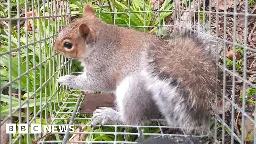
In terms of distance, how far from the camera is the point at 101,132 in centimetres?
147

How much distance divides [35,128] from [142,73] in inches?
19.7

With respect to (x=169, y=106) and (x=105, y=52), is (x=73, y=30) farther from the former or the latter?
(x=169, y=106)

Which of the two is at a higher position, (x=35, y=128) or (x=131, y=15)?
(x=131, y=15)

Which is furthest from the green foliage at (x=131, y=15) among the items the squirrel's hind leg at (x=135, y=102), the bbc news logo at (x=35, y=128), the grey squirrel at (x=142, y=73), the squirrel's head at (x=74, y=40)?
the bbc news logo at (x=35, y=128)

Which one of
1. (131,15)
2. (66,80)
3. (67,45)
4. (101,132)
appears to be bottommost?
(101,132)

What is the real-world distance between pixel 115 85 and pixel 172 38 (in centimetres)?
40

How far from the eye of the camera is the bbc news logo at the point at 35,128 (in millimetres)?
1227

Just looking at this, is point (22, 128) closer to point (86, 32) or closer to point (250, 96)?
point (86, 32)

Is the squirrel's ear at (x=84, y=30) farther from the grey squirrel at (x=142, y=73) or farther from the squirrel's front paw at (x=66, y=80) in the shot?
the squirrel's front paw at (x=66, y=80)

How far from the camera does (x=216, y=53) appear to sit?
137 cm

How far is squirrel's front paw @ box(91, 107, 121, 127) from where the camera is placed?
66.5 inches

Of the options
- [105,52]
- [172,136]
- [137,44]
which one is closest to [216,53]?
[172,136]

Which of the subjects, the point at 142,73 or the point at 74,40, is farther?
the point at 74,40

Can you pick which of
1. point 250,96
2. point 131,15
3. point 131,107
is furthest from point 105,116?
point 131,15
